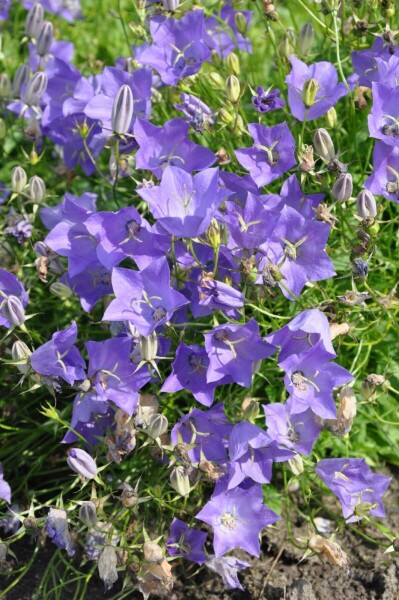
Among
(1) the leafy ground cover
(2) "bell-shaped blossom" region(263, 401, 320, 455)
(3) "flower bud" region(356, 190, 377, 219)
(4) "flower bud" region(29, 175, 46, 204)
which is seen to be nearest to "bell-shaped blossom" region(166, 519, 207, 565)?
(1) the leafy ground cover

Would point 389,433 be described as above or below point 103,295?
below

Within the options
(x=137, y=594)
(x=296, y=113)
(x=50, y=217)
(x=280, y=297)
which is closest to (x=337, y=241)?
(x=280, y=297)

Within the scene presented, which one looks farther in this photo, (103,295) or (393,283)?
(393,283)

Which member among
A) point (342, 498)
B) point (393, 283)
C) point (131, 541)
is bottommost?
point (131, 541)

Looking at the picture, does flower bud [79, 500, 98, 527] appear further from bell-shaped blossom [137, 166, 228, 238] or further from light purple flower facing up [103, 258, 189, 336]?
bell-shaped blossom [137, 166, 228, 238]

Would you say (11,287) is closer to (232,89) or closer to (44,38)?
(232,89)

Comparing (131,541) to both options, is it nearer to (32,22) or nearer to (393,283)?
(393,283)

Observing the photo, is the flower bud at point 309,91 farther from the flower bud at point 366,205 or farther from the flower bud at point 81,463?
the flower bud at point 81,463
